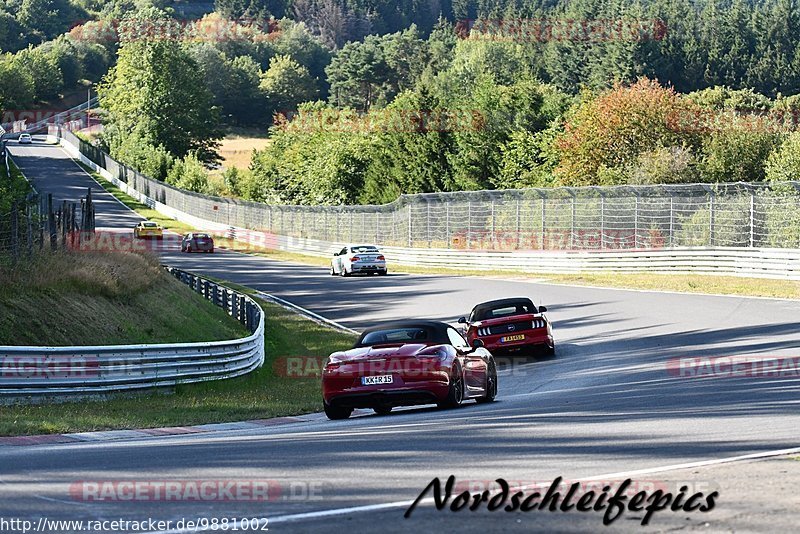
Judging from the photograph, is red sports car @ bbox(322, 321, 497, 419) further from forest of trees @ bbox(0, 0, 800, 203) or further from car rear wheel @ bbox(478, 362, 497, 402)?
forest of trees @ bbox(0, 0, 800, 203)

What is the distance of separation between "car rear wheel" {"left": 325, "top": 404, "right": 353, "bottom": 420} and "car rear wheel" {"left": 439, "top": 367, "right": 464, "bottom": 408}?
1243 millimetres

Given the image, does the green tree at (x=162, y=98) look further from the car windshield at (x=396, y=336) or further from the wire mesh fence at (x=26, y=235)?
the car windshield at (x=396, y=336)

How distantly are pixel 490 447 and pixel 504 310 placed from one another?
14.3m

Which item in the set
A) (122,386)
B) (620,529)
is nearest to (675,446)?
(620,529)

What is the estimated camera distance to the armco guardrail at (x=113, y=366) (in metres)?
17.9

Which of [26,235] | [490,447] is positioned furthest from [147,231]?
[490,447]

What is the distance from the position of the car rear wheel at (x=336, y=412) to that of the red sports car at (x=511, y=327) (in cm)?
805

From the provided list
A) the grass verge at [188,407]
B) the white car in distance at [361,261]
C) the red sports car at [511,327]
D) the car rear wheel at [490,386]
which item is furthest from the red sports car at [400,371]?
the white car in distance at [361,261]

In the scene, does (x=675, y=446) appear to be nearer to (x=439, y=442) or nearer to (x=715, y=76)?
(x=439, y=442)

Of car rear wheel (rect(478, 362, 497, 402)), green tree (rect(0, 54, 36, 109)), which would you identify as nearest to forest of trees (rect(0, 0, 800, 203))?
green tree (rect(0, 54, 36, 109))

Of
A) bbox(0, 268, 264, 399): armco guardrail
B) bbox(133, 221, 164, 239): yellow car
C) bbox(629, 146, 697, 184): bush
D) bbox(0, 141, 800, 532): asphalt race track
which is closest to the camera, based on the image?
bbox(0, 141, 800, 532): asphalt race track

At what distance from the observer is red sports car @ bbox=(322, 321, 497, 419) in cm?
1554

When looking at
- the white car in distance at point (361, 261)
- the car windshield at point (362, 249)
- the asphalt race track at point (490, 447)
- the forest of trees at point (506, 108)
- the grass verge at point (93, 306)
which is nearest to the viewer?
the asphalt race track at point (490, 447)

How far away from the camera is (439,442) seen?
1130 cm
